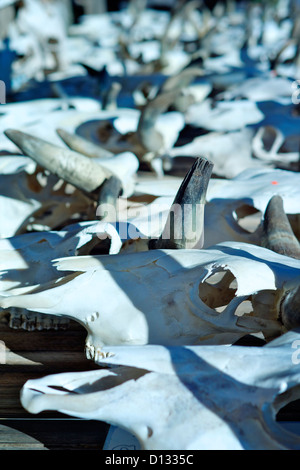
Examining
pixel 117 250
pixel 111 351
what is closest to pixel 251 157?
pixel 117 250

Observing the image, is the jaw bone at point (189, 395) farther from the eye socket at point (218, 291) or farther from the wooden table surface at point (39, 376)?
the eye socket at point (218, 291)

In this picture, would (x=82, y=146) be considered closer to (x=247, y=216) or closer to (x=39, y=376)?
(x=247, y=216)

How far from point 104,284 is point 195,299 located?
26 centimetres

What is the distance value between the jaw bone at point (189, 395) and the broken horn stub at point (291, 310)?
8 cm

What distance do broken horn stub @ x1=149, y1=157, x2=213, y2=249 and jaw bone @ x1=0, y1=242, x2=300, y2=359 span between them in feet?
0.25

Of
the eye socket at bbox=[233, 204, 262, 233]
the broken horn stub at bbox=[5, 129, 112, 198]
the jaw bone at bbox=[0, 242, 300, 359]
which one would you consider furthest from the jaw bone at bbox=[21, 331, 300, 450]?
the broken horn stub at bbox=[5, 129, 112, 198]

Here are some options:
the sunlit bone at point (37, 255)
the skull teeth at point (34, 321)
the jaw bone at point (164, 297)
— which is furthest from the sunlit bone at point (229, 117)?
the skull teeth at point (34, 321)

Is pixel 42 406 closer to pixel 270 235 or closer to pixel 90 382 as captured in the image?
pixel 90 382

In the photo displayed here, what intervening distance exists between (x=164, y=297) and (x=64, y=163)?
0.86m

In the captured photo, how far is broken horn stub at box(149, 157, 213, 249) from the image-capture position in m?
1.70

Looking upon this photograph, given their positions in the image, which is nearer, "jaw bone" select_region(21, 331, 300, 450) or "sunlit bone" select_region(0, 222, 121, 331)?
"jaw bone" select_region(21, 331, 300, 450)

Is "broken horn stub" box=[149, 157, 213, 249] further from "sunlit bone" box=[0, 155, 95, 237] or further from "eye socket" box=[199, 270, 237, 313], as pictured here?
"sunlit bone" box=[0, 155, 95, 237]

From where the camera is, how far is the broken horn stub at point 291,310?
141 centimetres

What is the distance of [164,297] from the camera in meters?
1.58
